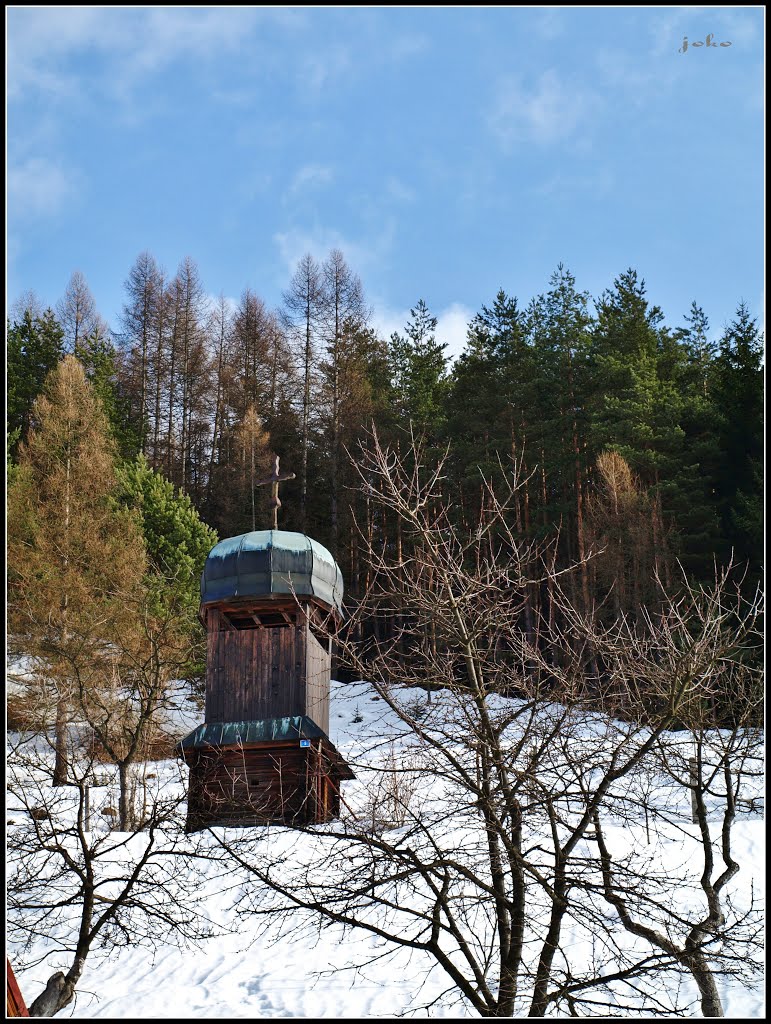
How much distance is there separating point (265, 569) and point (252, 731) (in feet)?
8.56

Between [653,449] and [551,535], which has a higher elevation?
[653,449]

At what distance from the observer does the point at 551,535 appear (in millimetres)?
26266

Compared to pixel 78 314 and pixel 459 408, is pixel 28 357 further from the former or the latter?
pixel 459 408

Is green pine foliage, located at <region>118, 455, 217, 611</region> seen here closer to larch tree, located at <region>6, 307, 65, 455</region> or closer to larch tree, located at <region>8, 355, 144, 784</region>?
larch tree, located at <region>8, 355, 144, 784</region>

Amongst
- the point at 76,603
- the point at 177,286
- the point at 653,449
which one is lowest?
the point at 76,603

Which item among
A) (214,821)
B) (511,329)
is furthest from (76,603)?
(511,329)

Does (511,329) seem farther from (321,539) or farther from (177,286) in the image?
(177,286)

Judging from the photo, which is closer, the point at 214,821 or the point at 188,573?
the point at 214,821

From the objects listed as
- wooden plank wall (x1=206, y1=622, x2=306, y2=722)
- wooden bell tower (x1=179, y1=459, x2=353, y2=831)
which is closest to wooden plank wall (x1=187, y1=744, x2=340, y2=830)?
wooden bell tower (x1=179, y1=459, x2=353, y2=831)

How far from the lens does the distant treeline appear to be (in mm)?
23406

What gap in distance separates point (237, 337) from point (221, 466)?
23.5ft

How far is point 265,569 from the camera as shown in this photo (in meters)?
15.2

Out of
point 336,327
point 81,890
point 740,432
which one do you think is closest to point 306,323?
point 336,327

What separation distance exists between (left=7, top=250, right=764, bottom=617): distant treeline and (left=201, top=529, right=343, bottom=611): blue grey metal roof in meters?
6.19
